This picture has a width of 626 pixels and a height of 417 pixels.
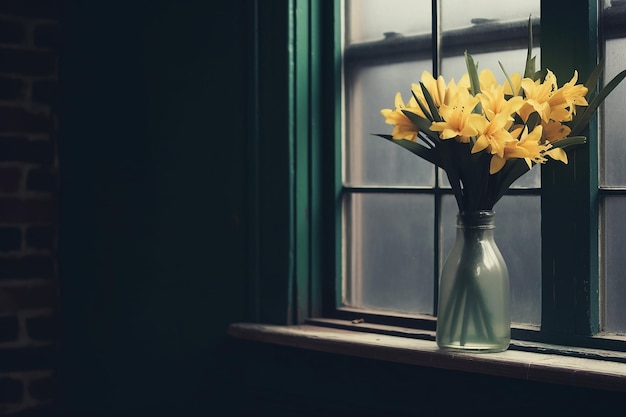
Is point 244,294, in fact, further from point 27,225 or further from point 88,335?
point 27,225

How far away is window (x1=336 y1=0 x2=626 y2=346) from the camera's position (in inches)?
72.8

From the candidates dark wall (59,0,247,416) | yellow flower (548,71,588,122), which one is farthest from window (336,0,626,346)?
dark wall (59,0,247,416)

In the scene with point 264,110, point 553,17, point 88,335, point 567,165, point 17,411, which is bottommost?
point 17,411

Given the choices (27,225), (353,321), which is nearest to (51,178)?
(27,225)

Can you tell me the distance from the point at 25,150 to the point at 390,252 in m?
1.18

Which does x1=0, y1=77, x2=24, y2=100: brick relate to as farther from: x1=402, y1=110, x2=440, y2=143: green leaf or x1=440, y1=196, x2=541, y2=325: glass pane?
x1=440, y1=196, x2=541, y2=325: glass pane

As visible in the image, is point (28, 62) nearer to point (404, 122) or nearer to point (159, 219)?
point (159, 219)

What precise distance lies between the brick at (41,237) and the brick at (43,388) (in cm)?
42

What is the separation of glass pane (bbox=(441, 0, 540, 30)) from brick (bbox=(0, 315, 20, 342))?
1.55m

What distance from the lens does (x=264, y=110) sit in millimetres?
2383

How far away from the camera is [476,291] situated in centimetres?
186

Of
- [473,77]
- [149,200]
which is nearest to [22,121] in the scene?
[149,200]

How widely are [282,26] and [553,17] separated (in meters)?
0.77

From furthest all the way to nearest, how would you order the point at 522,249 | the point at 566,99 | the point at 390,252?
the point at 390,252 < the point at 522,249 < the point at 566,99
